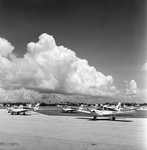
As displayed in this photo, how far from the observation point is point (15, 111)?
51.6 metres

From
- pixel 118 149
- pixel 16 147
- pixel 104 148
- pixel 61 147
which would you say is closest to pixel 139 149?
pixel 118 149

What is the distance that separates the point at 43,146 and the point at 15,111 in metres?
42.3

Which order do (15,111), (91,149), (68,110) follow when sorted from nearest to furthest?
(91,149) < (15,111) < (68,110)

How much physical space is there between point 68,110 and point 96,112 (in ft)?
116

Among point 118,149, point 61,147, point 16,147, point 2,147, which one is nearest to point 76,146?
point 61,147

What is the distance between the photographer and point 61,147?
39.0ft

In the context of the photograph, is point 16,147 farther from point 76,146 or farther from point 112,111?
point 112,111

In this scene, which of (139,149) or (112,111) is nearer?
(139,149)

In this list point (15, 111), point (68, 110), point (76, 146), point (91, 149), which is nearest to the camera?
point (91, 149)

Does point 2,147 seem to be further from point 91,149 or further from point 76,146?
point 91,149

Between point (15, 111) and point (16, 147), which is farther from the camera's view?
point (15, 111)

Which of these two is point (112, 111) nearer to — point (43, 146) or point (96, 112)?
point (96, 112)

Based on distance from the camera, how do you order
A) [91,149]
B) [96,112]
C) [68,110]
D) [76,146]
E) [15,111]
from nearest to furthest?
[91,149], [76,146], [96,112], [15,111], [68,110]

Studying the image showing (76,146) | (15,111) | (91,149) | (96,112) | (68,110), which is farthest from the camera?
(68,110)
